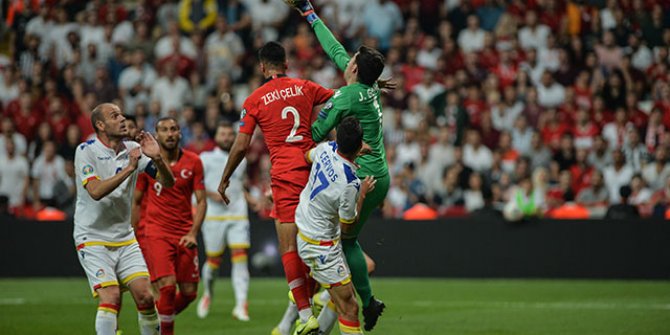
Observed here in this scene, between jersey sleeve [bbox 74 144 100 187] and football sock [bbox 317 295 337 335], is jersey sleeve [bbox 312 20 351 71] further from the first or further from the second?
jersey sleeve [bbox 74 144 100 187]

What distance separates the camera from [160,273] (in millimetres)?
10930

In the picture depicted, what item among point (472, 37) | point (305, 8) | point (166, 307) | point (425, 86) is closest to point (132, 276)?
point (166, 307)

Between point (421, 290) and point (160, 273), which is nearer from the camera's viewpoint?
point (160, 273)

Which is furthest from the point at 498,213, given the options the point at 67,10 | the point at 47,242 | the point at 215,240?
the point at 67,10

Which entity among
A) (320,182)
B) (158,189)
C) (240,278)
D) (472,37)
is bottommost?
(240,278)

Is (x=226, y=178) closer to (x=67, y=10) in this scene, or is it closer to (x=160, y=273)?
(x=160, y=273)

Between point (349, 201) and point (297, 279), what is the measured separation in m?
1.21

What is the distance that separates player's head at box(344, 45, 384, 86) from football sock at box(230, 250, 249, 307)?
4879mm

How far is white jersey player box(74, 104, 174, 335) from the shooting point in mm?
9336

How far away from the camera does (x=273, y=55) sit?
396 inches

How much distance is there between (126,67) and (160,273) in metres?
12.4

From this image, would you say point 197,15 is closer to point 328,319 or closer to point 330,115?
point 330,115

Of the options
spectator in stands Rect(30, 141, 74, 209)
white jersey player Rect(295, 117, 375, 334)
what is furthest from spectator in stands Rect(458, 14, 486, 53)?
white jersey player Rect(295, 117, 375, 334)

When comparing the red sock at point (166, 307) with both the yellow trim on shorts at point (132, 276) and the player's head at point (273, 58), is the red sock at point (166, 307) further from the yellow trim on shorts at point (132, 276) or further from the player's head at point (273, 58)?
the player's head at point (273, 58)
